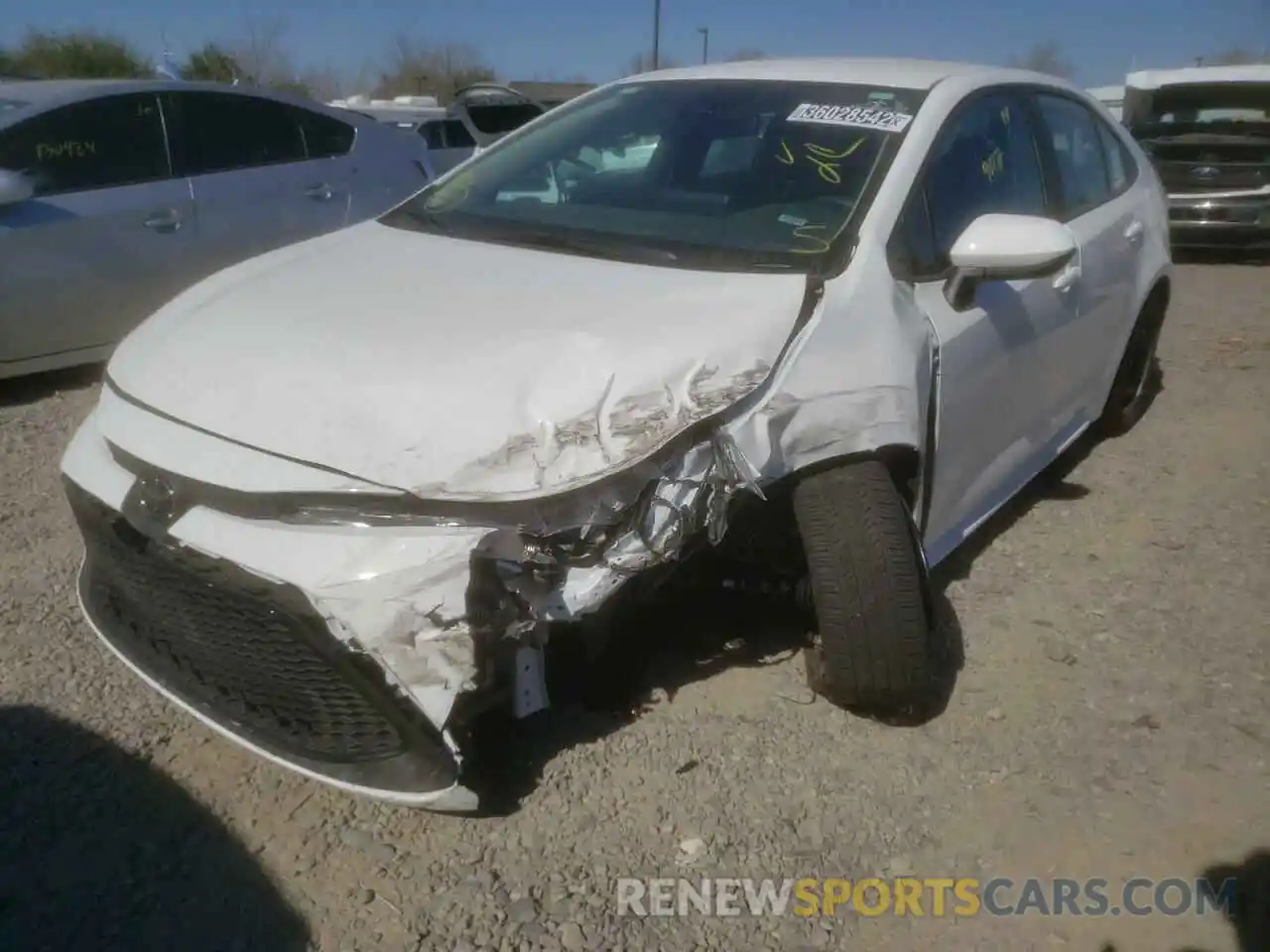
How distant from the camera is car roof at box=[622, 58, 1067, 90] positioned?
10.6 ft

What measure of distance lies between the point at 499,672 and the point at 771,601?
1242 millimetres

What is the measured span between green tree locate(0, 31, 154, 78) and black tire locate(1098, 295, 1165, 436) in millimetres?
27353

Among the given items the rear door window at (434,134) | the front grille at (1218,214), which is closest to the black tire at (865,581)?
the rear door window at (434,134)

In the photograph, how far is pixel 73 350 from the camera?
510cm

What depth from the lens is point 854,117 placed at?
10.0ft

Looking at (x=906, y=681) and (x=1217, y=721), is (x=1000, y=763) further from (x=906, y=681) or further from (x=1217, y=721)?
(x=1217, y=721)

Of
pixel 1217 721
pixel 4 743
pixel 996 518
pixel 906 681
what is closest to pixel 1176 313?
pixel 996 518

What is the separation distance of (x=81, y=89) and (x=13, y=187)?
0.86 metres

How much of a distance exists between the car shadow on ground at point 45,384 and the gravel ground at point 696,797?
1838mm

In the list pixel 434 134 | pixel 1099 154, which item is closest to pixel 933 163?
pixel 1099 154

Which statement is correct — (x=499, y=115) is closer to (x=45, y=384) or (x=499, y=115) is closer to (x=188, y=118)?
(x=188, y=118)

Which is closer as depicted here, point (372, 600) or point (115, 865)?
point (372, 600)

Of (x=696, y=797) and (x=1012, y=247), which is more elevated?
(x=1012, y=247)

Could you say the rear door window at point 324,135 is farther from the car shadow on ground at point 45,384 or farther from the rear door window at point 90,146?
the car shadow on ground at point 45,384
